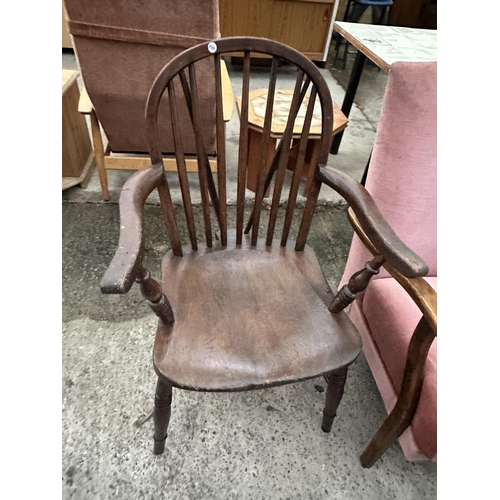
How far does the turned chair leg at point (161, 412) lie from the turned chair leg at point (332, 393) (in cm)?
42

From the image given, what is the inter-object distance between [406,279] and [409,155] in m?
0.36

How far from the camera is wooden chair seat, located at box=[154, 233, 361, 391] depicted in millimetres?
808

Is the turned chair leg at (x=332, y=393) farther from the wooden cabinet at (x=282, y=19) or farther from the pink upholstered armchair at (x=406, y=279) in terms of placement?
the wooden cabinet at (x=282, y=19)

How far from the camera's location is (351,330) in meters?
0.91

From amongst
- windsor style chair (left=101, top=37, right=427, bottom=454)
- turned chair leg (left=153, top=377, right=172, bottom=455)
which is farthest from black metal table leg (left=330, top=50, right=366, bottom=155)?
turned chair leg (left=153, top=377, right=172, bottom=455)

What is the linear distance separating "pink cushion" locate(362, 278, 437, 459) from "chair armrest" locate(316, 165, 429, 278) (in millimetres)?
284

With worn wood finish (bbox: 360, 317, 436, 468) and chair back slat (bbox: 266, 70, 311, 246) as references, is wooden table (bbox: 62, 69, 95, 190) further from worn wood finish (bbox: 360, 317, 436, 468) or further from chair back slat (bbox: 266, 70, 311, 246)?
worn wood finish (bbox: 360, 317, 436, 468)

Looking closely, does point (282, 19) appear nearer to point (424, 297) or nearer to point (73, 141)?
point (73, 141)

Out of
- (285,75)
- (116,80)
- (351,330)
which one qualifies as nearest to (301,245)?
(351,330)

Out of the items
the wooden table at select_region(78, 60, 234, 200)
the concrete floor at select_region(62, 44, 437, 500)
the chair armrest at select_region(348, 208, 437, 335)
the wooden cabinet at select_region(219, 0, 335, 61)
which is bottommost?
the concrete floor at select_region(62, 44, 437, 500)

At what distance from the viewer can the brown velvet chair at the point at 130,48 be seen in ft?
4.25

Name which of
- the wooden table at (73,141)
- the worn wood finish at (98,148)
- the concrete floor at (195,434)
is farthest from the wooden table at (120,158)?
the concrete floor at (195,434)

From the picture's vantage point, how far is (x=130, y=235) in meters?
0.70

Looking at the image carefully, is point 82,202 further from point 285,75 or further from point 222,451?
point 285,75
